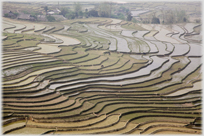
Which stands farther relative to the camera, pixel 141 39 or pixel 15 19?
pixel 15 19

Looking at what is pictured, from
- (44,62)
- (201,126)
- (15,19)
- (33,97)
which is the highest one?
(15,19)

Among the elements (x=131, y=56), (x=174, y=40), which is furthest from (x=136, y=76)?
(x=174, y=40)

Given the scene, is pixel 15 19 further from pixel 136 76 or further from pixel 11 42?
pixel 136 76

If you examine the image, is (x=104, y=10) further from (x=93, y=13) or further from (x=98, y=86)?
(x=98, y=86)

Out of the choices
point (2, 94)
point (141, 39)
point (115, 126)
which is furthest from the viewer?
point (141, 39)

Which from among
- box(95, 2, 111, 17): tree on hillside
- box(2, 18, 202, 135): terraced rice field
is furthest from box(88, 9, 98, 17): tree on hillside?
box(2, 18, 202, 135): terraced rice field

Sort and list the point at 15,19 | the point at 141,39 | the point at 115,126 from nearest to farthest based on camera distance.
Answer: the point at 115,126 < the point at 141,39 < the point at 15,19

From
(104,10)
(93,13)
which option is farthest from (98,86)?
(104,10)

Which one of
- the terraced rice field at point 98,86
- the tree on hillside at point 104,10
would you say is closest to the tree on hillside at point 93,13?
the tree on hillside at point 104,10

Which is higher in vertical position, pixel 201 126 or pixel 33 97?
pixel 33 97
